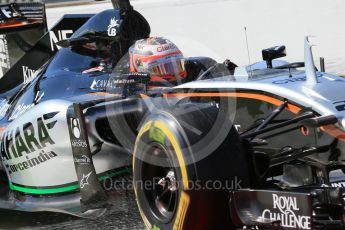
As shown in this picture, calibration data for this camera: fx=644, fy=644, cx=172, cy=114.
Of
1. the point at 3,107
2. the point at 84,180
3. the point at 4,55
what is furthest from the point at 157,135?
the point at 4,55

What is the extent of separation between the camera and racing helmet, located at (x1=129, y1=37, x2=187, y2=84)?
4949 mm

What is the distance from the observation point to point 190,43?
536 cm

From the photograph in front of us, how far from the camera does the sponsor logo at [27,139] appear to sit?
15.3 ft

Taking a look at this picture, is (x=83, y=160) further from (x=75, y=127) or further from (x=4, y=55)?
(x=4, y=55)

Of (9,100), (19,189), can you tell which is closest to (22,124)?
(19,189)

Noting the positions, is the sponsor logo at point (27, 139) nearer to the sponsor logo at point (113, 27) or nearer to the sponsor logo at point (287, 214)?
the sponsor logo at point (113, 27)

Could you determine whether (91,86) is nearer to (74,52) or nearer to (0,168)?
(74,52)

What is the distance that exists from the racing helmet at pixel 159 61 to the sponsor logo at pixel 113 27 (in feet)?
1.63

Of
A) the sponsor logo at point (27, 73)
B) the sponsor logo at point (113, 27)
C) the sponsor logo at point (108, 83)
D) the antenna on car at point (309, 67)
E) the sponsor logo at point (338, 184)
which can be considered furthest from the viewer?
the sponsor logo at point (27, 73)

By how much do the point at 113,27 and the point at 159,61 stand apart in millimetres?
783

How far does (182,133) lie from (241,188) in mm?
399

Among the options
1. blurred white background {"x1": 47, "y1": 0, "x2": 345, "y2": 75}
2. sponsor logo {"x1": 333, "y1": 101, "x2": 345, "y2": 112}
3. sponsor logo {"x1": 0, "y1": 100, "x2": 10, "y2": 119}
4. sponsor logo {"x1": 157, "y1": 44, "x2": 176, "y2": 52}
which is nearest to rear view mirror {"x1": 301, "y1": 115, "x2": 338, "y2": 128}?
sponsor logo {"x1": 333, "y1": 101, "x2": 345, "y2": 112}

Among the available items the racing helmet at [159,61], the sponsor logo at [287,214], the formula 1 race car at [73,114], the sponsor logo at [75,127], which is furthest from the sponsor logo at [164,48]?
the sponsor logo at [287,214]

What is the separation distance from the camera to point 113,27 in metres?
5.56
